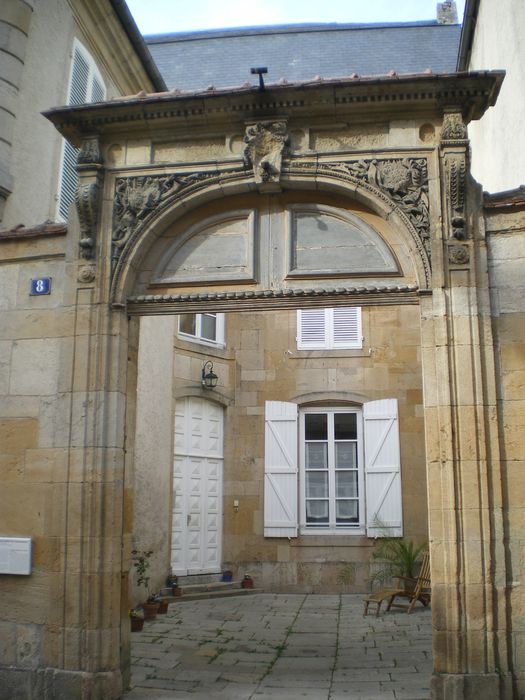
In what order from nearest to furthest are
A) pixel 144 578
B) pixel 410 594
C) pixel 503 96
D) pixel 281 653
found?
1. pixel 281 653
2. pixel 144 578
3. pixel 503 96
4. pixel 410 594

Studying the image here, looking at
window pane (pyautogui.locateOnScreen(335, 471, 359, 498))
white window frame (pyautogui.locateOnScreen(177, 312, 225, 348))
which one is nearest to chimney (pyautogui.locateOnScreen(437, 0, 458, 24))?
white window frame (pyautogui.locateOnScreen(177, 312, 225, 348))

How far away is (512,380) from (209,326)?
287 inches

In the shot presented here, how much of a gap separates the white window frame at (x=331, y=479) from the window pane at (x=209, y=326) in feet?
6.23

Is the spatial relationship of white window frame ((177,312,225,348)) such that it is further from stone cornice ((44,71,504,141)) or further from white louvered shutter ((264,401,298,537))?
stone cornice ((44,71,504,141))

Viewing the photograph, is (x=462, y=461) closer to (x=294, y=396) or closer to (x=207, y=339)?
(x=294, y=396)

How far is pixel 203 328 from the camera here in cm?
1199

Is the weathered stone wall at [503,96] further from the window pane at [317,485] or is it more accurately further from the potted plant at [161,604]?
the potted plant at [161,604]

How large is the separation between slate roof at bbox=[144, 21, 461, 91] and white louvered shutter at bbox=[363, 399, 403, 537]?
5842mm

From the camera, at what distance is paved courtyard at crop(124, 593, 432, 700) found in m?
5.85

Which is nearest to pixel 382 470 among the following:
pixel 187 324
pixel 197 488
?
pixel 197 488

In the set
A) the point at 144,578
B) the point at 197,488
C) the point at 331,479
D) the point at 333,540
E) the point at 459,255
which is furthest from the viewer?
the point at 331,479

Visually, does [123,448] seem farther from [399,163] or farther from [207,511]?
[207,511]

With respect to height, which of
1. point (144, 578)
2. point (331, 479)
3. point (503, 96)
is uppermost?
point (503, 96)

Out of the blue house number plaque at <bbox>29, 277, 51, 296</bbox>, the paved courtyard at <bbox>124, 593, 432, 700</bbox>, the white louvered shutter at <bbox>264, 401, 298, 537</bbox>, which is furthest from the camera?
the white louvered shutter at <bbox>264, 401, 298, 537</bbox>
